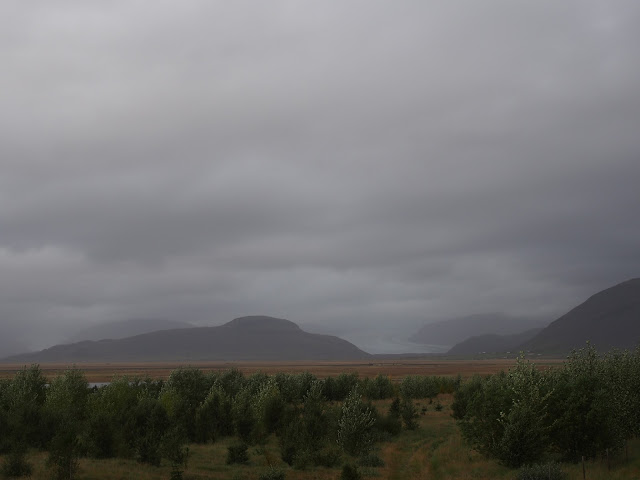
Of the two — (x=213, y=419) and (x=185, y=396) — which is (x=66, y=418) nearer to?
(x=213, y=419)

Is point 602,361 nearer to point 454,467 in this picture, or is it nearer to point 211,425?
point 454,467

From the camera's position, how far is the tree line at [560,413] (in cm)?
3394

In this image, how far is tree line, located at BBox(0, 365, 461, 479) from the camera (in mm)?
38375

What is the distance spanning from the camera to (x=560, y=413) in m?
35.4

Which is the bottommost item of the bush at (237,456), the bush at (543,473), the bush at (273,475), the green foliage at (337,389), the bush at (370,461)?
the green foliage at (337,389)

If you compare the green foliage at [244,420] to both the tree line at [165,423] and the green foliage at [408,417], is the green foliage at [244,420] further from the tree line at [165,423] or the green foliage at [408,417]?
the green foliage at [408,417]

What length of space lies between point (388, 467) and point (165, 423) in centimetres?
1817

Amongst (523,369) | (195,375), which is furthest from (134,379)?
(523,369)

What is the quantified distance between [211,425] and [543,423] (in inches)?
1284

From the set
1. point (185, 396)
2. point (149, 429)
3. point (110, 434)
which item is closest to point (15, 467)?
point (110, 434)

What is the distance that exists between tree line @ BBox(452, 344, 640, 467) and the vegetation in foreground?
8 cm

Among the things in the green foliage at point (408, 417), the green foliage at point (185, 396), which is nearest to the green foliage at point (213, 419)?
the green foliage at point (185, 396)

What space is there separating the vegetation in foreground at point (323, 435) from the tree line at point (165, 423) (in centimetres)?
11

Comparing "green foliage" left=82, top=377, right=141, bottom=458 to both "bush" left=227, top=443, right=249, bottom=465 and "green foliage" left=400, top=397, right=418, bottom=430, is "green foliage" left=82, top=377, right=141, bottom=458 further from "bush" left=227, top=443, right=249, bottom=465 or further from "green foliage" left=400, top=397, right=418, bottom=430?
"green foliage" left=400, top=397, right=418, bottom=430
